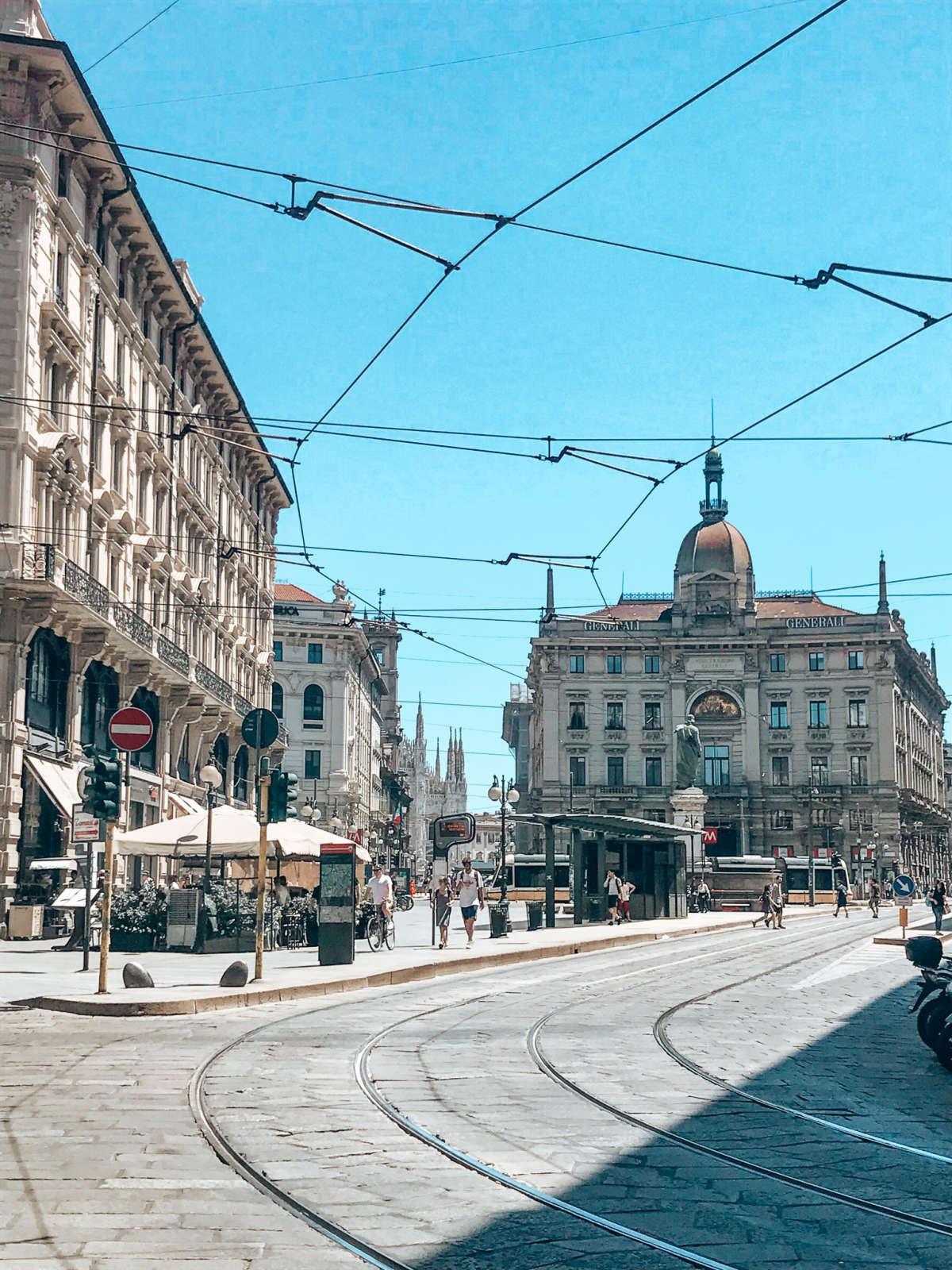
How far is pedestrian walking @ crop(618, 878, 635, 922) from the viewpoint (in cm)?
4300

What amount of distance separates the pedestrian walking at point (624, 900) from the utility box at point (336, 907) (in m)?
20.7

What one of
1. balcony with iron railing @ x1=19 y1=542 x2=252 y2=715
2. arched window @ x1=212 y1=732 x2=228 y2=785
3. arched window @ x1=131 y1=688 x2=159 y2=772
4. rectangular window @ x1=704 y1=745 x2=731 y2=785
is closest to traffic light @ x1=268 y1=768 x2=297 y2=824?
balcony with iron railing @ x1=19 y1=542 x2=252 y2=715

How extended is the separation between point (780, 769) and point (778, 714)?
3.78 metres

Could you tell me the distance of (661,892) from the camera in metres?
47.0

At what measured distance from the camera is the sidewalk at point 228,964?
17.2 m

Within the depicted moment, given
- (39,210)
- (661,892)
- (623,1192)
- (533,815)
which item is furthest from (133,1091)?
(661,892)

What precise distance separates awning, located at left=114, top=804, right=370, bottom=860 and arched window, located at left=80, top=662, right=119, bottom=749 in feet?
28.0

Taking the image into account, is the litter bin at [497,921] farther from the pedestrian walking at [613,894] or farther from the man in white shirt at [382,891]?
the pedestrian walking at [613,894]

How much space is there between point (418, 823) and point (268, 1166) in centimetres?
18661

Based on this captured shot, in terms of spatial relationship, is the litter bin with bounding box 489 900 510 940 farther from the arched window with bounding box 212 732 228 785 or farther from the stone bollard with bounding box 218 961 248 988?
the arched window with bounding box 212 732 228 785

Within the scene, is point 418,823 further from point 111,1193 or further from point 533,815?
point 111,1193

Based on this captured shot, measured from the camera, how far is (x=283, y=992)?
18984 millimetres

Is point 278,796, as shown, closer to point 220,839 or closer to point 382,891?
point 220,839

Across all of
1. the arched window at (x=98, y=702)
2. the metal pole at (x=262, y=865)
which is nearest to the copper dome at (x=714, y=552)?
the arched window at (x=98, y=702)
